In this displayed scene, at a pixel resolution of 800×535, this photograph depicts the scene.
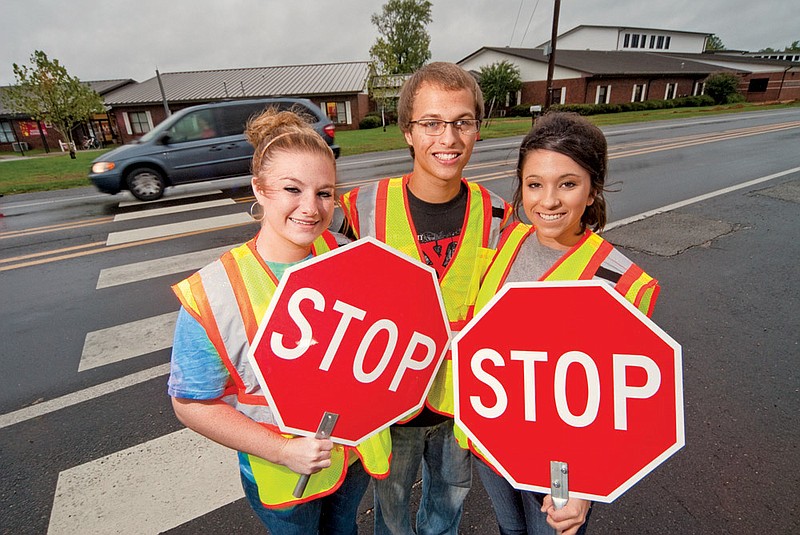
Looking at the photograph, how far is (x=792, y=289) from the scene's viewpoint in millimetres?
4531

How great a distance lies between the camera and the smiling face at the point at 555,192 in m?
1.43

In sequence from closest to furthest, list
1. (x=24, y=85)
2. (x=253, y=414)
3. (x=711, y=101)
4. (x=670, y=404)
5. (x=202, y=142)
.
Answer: (x=670, y=404)
(x=253, y=414)
(x=202, y=142)
(x=24, y=85)
(x=711, y=101)

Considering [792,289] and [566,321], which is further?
[792,289]

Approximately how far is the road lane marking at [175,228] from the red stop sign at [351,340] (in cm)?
683

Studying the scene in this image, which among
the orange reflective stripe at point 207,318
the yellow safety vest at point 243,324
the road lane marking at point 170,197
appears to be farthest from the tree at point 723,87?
the orange reflective stripe at point 207,318

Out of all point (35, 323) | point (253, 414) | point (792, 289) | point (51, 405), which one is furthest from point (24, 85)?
point (792, 289)

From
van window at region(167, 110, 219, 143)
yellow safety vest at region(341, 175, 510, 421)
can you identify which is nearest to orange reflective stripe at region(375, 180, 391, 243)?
yellow safety vest at region(341, 175, 510, 421)

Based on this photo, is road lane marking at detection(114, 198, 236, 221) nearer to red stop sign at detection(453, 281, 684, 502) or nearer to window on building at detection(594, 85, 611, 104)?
red stop sign at detection(453, 281, 684, 502)

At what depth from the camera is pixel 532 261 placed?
58.9 inches

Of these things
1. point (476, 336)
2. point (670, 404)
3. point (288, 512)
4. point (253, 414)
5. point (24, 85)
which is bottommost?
point (288, 512)

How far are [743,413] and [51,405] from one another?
16.1ft

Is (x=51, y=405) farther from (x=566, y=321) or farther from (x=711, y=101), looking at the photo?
(x=711, y=101)

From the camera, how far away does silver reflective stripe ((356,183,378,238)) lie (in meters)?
1.69

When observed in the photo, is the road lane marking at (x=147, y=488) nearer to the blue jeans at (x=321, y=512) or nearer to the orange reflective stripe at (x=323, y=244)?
the blue jeans at (x=321, y=512)
